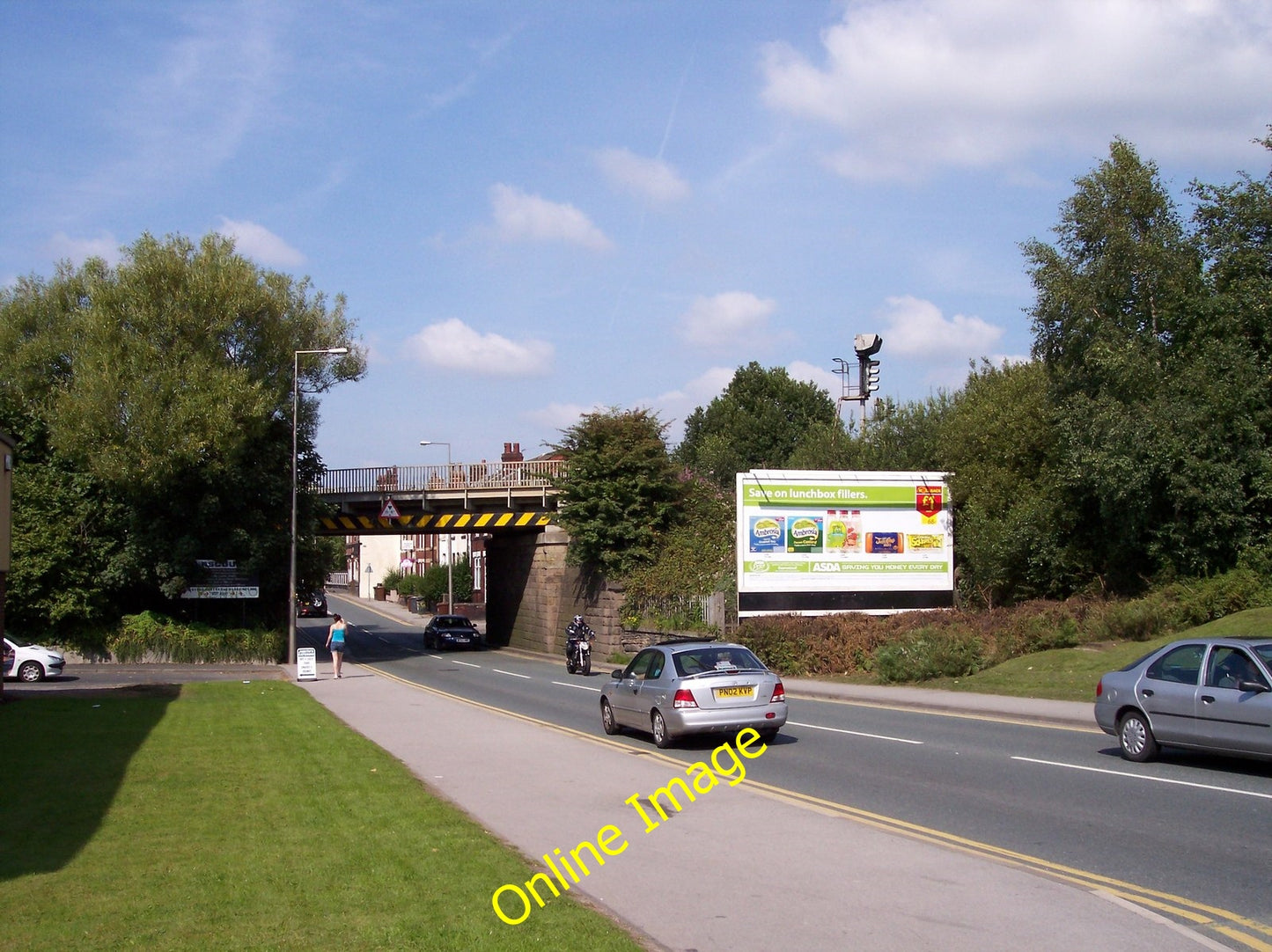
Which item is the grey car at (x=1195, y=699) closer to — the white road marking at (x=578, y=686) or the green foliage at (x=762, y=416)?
the white road marking at (x=578, y=686)

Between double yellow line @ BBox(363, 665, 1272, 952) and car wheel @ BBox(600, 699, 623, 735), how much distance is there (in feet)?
16.0

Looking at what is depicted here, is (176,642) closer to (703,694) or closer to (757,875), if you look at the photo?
(703,694)

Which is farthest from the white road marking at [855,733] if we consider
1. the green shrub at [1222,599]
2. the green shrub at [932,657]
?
the green shrub at [1222,599]

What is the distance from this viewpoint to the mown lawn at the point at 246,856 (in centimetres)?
625

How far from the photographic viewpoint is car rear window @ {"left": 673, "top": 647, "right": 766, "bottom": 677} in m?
15.0

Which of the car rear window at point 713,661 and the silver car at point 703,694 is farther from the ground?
the car rear window at point 713,661

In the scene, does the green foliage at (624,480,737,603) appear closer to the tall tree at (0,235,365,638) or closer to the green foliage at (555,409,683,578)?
the green foliage at (555,409,683,578)

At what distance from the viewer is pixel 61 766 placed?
12.7 metres

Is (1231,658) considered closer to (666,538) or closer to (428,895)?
(428,895)

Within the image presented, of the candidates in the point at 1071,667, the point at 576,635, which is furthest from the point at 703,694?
the point at 576,635

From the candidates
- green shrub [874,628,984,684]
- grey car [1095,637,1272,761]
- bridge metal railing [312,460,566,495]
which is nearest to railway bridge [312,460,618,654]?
bridge metal railing [312,460,566,495]

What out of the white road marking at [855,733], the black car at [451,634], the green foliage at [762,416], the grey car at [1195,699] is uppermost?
the green foliage at [762,416]

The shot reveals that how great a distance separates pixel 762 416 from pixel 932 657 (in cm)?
4639

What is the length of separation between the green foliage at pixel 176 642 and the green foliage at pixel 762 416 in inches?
1361
